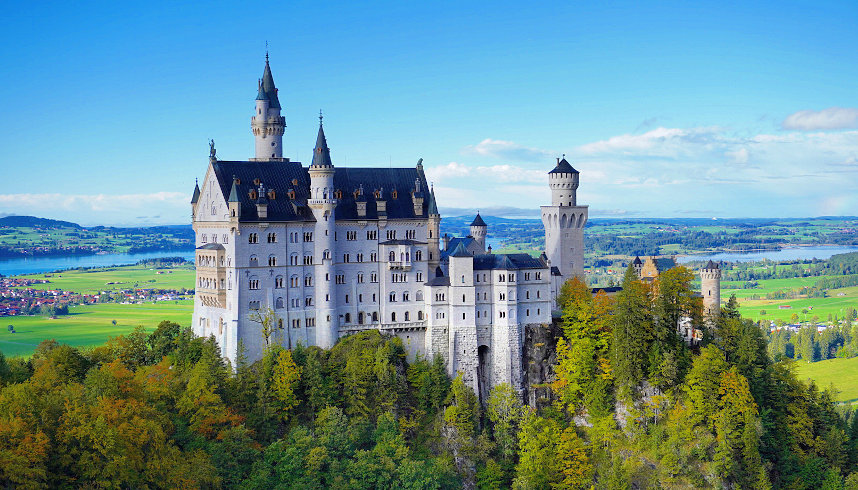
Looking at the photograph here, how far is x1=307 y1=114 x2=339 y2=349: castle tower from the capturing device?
8225 cm

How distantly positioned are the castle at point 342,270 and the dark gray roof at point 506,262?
0.12m

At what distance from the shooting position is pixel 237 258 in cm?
7912

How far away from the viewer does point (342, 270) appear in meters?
84.7

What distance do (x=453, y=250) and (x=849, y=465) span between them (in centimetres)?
4283

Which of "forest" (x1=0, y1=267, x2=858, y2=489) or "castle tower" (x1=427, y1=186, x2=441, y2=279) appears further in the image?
"castle tower" (x1=427, y1=186, x2=441, y2=279)

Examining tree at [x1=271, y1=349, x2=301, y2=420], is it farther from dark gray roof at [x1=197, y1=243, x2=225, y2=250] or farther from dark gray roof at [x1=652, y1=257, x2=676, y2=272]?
dark gray roof at [x1=652, y1=257, x2=676, y2=272]

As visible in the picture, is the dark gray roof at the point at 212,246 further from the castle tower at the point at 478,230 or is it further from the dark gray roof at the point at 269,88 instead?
the castle tower at the point at 478,230

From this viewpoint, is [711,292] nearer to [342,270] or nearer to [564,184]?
[564,184]

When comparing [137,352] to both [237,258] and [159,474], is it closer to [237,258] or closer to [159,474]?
[237,258]

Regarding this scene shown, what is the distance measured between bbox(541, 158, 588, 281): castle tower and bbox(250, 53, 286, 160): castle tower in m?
28.2

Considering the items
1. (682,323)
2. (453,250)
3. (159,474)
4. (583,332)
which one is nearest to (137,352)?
(159,474)

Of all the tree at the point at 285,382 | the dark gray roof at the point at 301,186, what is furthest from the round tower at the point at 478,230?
the tree at the point at 285,382

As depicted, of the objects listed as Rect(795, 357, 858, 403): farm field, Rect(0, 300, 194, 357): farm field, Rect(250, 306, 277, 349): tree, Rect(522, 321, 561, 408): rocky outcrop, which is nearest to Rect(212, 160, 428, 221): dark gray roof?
Rect(250, 306, 277, 349): tree

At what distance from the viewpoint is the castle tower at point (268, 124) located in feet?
290
